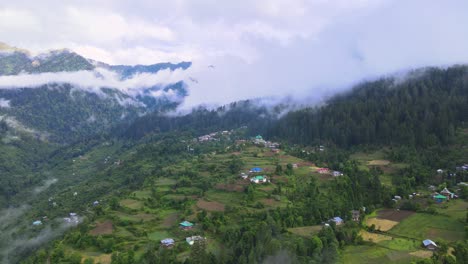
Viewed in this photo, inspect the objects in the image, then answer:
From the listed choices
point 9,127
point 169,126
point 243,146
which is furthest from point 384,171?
point 9,127

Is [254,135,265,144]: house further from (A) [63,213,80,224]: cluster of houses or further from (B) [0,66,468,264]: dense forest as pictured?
(A) [63,213,80,224]: cluster of houses

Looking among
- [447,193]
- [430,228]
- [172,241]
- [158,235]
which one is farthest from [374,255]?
[158,235]

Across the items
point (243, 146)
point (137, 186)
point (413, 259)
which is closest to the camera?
point (413, 259)

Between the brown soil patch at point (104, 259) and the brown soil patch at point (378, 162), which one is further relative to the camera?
the brown soil patch at point (378, 162)

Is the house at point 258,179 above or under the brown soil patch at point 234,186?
above

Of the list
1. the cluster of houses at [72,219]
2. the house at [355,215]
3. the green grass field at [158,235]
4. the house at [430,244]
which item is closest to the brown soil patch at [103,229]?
the green grass field at [158,235]

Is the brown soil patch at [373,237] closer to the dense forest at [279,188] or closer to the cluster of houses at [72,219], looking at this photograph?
the dense forest at [279,188]

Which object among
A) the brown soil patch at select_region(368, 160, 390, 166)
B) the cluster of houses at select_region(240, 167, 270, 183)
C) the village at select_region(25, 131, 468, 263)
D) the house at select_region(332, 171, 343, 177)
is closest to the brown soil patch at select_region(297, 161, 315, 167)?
the village at select_region(25, 131, 468, 263)

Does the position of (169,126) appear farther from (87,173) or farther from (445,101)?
(445,101)
